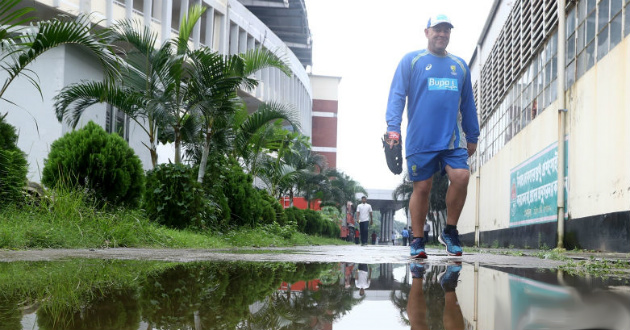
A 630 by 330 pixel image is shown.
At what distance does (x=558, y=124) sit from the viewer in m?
11.0

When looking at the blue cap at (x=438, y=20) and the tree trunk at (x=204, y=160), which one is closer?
the blue cap at (x=438, y=20)

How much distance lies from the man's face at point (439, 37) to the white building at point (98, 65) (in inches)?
114

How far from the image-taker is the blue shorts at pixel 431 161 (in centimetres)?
476

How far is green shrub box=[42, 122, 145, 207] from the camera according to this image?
8.27 meters

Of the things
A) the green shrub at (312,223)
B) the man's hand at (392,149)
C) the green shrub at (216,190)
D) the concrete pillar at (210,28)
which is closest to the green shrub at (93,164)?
the green shrub at (216,190)

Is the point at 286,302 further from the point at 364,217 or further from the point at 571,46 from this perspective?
the point at 364,217

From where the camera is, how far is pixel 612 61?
8219 millimetres

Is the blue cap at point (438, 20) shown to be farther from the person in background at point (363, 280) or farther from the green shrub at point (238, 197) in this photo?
the green shrub at point (238, 197)

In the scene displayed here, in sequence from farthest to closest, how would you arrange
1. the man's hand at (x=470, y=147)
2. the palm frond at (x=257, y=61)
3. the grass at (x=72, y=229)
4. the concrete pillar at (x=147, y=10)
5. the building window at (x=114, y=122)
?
the concrete pillar at (x=147, y=10), the building window at (x=114, y=122), the palm frond at (x=257, y=61), the grass at (x=72, y=229), the man's hand at (x=470, y=147)

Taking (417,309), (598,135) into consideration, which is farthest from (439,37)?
(598,135)

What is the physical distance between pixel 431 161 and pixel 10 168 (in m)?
5.30

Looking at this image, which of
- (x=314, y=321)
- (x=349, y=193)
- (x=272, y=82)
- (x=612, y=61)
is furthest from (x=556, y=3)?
(x=349, y=193)

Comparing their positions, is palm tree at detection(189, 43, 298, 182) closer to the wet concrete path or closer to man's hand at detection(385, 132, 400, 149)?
the wet concrete path

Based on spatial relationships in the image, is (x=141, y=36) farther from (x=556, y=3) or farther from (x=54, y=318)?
(x=54, y=318)
